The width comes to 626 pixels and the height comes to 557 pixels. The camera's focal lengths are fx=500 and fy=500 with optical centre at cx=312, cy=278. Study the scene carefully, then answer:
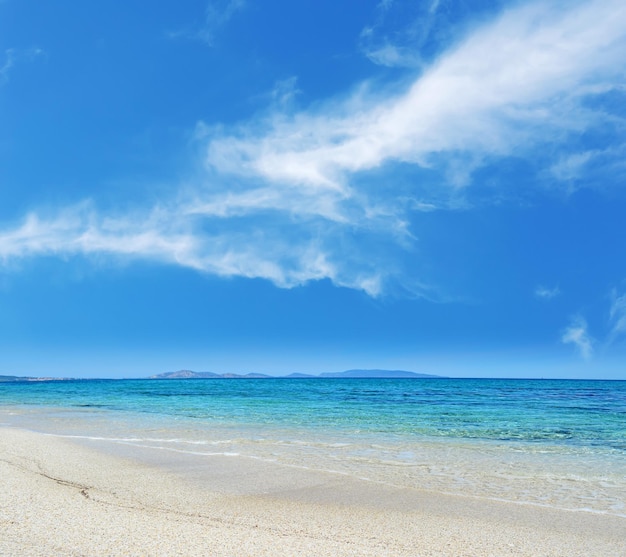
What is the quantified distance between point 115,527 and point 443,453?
9898mm

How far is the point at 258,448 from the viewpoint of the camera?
14.8 metres

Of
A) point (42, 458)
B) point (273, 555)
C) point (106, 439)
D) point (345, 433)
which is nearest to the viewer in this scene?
point (273, 555)

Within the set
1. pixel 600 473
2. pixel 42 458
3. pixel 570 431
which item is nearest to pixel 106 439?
pixel 42 458

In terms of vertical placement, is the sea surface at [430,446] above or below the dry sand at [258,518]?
below

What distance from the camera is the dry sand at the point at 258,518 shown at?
19.5 feet

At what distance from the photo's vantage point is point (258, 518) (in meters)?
7.54

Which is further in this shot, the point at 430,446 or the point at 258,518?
the point at 430,446

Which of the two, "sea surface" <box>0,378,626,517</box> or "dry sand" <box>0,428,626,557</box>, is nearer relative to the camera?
"dry sand" <box>0,428,626,557</box>

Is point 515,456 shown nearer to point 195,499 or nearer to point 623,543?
point 623,543

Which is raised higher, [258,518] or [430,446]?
[258,518]

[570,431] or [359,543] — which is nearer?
[359,543]

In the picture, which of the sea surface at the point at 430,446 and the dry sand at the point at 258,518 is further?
the sea surface at the point at 430,446

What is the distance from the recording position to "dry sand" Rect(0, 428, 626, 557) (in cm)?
595

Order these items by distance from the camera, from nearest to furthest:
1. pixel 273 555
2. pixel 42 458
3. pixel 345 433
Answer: pixel 273 555, pixel 42 458, pixel 345 433
